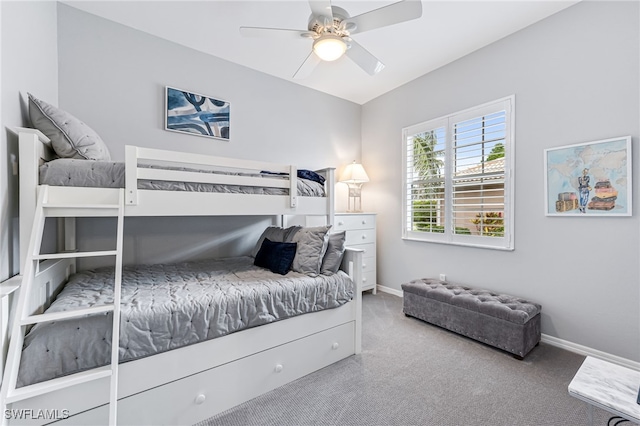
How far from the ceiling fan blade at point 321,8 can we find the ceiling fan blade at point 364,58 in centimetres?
35

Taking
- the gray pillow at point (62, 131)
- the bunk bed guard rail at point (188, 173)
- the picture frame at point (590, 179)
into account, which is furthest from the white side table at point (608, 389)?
the gray pillow at point (62, 131)

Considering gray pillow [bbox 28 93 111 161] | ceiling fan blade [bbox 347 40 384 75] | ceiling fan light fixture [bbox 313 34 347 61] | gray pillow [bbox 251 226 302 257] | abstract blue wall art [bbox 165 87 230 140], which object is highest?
ceiling fan blade [bbox 347 40 384 75]

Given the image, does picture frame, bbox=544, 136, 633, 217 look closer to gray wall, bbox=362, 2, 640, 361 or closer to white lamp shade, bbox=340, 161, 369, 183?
gray wall, bbox=362, 2, 640, 361

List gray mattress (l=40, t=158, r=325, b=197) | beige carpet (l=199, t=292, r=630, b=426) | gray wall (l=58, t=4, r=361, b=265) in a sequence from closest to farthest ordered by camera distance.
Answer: gray mattress (l=40, t=158, r=325, b=197), beige carpet (l=199, t=292, r=630, b=426), gray wall (l=58, t=4, r=361, b=265)

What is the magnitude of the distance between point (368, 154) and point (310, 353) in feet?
9.94

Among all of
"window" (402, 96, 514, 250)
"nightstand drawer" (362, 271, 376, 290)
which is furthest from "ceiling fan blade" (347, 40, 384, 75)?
"nightstand drawer" (362, 271, 376, 290)

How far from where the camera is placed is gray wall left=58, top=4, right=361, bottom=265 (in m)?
2.35

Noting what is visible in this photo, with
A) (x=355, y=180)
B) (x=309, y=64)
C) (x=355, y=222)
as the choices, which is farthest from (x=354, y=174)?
(x=309, y=64)

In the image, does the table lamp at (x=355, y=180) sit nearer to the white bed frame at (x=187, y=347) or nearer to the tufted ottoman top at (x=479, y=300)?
the tufted ottoman top at (x=479, y=300)

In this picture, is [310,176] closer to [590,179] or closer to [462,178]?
[462,178]

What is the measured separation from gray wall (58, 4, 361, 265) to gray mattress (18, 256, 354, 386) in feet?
1.52

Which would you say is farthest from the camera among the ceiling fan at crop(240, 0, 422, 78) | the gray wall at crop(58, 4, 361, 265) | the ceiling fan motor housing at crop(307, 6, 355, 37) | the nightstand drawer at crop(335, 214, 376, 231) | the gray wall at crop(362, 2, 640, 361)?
the nightstand drawer at crop(335, 214, 376, 231)

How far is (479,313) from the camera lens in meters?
2.34

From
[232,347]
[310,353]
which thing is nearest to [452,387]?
[310,353]
